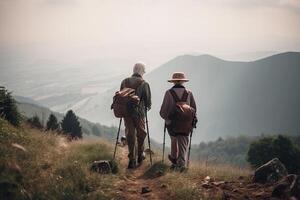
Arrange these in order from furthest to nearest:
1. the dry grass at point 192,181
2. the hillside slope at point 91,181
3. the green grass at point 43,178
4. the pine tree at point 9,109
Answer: the pine tree at point 9,109 → the dry grass at point 192,181 → the hillside slope at point 91,181 → the green grass at point 43,178

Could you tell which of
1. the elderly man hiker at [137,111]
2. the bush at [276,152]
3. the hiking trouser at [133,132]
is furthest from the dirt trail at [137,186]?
the bush at [276,152]

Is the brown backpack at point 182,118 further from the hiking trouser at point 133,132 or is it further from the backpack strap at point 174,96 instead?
the hiking trouser at point 133,132

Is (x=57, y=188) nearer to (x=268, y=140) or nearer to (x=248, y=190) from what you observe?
(x=248, y=190)

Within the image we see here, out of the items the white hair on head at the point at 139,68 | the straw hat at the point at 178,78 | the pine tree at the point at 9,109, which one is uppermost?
the white hair on head at the point at 139,68

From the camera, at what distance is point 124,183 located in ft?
30.0

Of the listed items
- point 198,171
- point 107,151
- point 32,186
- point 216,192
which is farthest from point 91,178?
point 107,151

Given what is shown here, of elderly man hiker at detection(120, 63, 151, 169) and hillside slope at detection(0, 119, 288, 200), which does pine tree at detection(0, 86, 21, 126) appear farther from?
elderly man hiker at detection(120, 63, 151, 169)

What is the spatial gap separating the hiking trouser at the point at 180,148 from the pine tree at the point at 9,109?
20.9ft

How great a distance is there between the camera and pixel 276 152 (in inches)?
2194

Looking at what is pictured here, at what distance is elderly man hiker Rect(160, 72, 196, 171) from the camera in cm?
1109

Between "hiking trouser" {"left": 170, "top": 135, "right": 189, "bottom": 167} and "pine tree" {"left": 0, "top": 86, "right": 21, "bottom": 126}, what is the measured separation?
636 centimetres

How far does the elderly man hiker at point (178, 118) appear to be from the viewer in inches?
437

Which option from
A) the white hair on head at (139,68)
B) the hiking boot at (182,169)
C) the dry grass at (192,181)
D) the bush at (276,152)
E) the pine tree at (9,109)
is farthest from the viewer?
the bush at (276,152)

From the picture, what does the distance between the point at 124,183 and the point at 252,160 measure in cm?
5282
